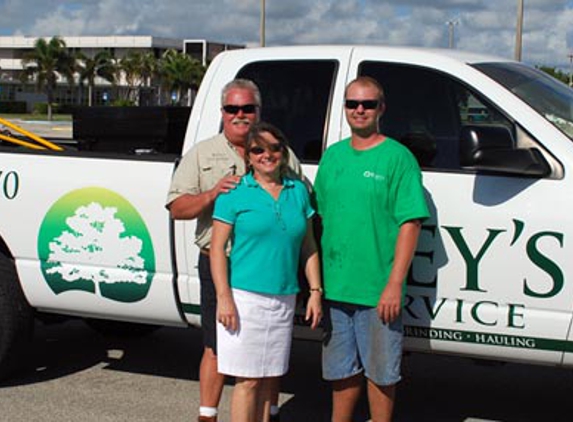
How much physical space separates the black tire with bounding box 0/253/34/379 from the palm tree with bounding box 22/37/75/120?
55352 millimetres

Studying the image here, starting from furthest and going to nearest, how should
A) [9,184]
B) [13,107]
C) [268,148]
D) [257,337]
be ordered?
[13,107] < [9,184] < [257,337] < [268,148]

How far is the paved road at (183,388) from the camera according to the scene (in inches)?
193

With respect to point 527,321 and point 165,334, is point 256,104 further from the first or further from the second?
point 165,334

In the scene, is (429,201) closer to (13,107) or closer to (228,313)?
(228,313)

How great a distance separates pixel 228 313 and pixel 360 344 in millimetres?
649

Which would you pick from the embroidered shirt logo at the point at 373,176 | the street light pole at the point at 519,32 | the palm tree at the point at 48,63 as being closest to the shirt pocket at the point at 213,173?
the embroidered shirt logo at the point at 373,176

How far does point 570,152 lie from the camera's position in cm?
392

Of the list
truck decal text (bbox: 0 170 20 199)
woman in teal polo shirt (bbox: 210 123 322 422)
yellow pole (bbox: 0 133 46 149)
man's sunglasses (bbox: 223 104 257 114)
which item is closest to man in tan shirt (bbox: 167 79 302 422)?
man's sunglasses (bbox: 223 104 257 114)

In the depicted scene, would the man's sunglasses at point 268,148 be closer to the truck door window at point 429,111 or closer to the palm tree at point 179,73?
the truck door window at point 429,111

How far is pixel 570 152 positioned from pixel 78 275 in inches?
99.4

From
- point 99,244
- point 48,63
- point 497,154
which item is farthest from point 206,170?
point 48,63

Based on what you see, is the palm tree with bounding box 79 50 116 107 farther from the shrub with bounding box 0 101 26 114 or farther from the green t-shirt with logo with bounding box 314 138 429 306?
the green t-shirt with logo with bounding box 314 138 429 306

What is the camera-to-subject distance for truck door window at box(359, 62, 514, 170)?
13.7ft

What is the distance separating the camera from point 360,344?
397 centimetres
